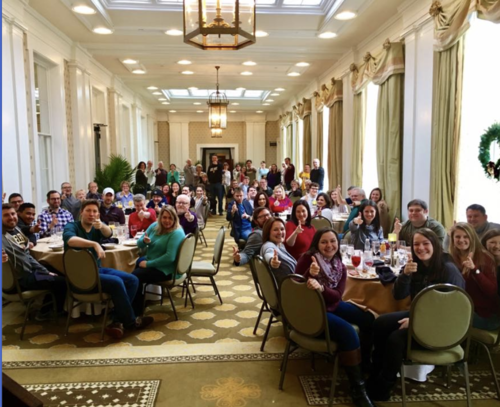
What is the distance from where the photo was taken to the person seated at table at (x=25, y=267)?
4367mm

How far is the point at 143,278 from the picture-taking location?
4770 mm

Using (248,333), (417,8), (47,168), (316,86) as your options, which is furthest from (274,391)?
(316,86)

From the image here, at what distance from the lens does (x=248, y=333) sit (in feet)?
14.8

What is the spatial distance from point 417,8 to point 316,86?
255 inches

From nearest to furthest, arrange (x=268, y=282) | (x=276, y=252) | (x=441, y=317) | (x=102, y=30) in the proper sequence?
(x=441, y=317), (x=268, y=282), (x=276, y=252), (x=102, y=30)

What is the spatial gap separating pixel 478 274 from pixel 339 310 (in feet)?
3.64

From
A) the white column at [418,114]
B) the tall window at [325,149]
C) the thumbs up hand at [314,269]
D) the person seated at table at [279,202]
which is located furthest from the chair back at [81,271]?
the tall window at [325,149]

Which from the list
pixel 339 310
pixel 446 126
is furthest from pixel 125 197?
pixel 339 310

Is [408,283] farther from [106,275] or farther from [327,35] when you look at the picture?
[327,35]

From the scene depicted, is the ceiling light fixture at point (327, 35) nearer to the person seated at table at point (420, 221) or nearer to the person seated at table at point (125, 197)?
the person seated at table at point (420, 221)

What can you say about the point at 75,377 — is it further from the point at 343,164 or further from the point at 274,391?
the point at 343,164

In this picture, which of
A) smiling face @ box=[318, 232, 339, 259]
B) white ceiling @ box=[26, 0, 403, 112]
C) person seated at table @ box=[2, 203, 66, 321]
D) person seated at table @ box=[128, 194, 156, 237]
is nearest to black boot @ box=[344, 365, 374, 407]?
smiling face @ box=[318, 232, 339, 259]

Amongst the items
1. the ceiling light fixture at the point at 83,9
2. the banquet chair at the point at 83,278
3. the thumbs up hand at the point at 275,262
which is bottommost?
the banquet chair at the point at 83,278

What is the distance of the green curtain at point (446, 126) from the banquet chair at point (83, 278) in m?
4.06
